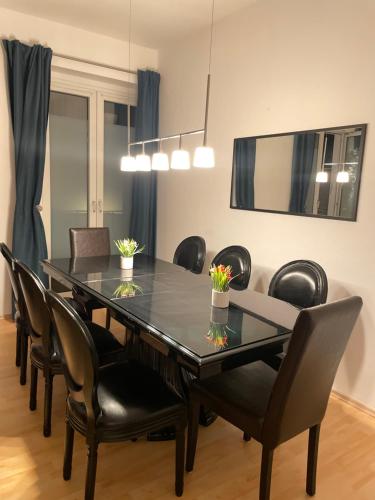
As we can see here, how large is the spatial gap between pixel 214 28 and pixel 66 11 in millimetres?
1356

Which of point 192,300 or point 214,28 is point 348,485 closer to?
point 192,300

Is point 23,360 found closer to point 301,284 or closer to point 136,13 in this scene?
point 301,284

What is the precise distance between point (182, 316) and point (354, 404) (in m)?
1.55

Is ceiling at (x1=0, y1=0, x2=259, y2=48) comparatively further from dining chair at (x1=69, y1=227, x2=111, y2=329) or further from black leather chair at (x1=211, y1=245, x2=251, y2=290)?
black leather chair at (x1=211, y1=245, x2=251, y2=290)

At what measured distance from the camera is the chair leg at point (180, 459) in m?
1.80

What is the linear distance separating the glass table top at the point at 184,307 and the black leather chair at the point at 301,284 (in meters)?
0.23

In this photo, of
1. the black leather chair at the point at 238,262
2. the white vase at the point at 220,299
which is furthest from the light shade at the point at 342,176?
the white vase at the point at 220,299

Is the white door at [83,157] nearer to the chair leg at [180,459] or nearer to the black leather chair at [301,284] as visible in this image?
the black leather chair at [301,284]

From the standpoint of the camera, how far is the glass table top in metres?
1.76

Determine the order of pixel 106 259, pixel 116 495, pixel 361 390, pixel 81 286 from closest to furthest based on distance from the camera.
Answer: pixel 116 495 < pixel 81 286 < pixel 361 390 < pixel 106 259

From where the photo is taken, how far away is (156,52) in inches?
178

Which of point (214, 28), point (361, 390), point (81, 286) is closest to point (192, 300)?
point (81, 286)

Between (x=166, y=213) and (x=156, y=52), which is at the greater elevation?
(x=156, y=52)

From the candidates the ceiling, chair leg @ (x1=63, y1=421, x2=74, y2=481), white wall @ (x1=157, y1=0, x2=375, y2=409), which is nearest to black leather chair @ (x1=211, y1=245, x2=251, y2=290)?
white wall @ (x1=157, y1=0, x2=375, y2=409)
